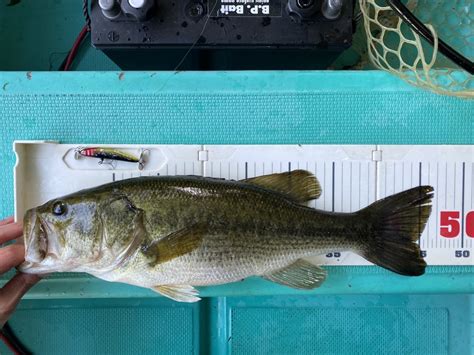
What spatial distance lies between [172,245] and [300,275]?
0.38 m

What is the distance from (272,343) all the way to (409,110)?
3.01 feet

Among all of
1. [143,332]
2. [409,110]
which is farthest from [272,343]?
[409,110]

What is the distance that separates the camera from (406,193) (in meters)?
1.22

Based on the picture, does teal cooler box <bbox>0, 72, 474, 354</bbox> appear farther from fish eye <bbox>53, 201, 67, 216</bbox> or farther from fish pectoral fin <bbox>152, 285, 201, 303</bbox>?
fish eye <bbox>53, 201, 67, 216</bbox>

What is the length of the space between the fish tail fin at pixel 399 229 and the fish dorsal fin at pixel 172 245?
446mm

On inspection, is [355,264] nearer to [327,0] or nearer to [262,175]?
[262,175]

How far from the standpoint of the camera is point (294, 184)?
124 centimetres

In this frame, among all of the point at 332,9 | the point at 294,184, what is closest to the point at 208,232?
the point at 294,184

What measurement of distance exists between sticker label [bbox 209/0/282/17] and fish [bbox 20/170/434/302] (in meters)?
0.48

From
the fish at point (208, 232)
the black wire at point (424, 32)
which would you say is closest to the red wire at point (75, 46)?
the fish at point (208, 232)

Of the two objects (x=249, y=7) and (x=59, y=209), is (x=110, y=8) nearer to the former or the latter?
(x=249, y=7)

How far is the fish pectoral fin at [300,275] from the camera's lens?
126 cm

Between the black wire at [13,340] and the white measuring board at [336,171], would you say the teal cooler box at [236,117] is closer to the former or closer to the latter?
the white measuring board at [336,171]

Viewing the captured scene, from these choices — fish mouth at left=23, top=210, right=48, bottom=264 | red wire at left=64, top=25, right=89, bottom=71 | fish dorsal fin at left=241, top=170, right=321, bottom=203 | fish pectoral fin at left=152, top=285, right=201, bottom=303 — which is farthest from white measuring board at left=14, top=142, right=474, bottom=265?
red wire at left=64, top=25, right=89, bottom=71
